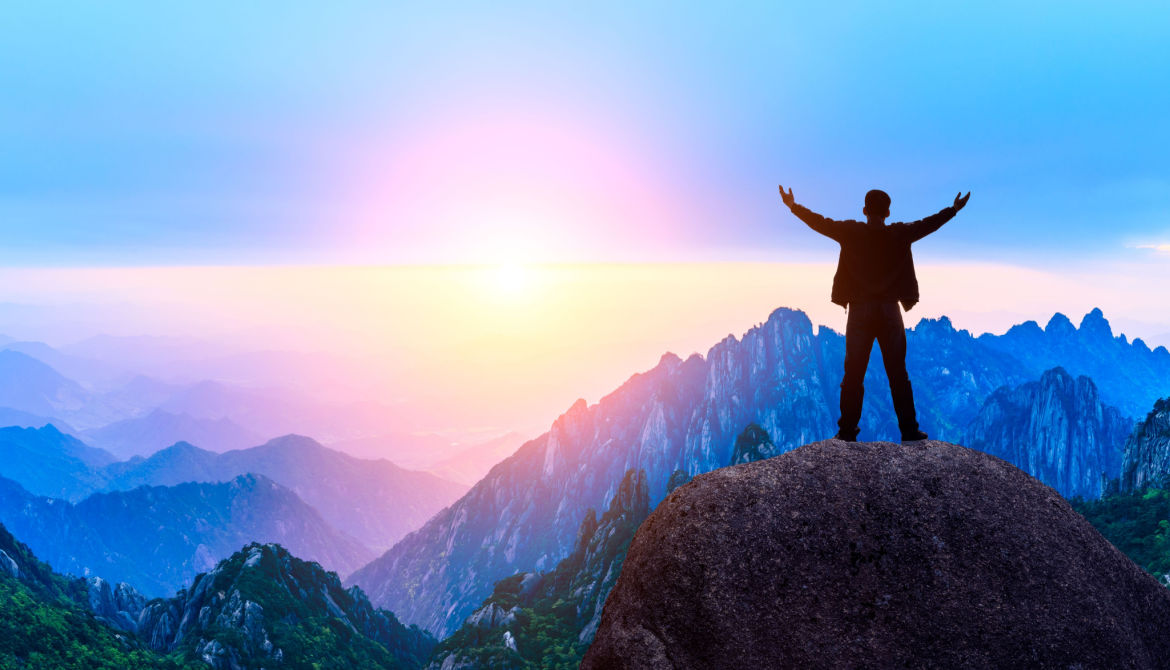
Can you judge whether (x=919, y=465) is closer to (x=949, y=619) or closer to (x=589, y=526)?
(x=949, y=619)

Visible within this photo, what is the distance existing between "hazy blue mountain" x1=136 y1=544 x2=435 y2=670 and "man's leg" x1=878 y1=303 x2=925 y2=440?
11466cm

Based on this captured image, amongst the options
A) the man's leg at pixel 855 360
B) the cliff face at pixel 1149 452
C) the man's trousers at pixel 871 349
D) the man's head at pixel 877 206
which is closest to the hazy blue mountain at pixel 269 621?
the man's leg at pixel 855 360

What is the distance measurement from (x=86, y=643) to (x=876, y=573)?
107417mm

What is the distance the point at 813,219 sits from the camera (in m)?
11.7

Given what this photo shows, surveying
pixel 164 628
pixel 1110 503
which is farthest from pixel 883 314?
pixel 164 628

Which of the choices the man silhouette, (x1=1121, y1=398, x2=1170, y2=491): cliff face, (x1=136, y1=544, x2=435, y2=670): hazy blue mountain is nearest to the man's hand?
the man silhouette

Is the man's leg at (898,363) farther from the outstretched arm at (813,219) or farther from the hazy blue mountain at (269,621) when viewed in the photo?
the hazy blue mountain at (269,621)

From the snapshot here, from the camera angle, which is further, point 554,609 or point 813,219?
point 554,609

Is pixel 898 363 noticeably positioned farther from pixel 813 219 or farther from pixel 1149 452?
pixel 1149 452

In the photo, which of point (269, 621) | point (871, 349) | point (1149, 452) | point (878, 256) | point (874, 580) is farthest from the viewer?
A: point (1149, 452)

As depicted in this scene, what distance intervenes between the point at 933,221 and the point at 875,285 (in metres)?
1.58

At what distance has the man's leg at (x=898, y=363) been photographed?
11406 millimetres

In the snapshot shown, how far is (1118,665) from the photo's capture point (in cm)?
906

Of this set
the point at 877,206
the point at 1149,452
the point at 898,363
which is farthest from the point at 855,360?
the point at 1149,452
